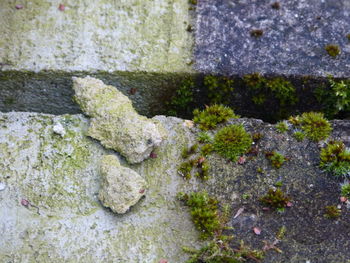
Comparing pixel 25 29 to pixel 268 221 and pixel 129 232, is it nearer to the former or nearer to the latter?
pixel 129 232

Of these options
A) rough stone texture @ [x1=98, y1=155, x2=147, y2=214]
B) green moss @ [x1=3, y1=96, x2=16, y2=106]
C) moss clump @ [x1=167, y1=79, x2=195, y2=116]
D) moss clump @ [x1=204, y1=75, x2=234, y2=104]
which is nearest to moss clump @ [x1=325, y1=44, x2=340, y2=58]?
moss clump @ [x1=204, y1=75, x2=234, y2=104]

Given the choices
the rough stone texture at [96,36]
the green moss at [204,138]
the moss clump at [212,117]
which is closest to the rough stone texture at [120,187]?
the green moss at [204,138]

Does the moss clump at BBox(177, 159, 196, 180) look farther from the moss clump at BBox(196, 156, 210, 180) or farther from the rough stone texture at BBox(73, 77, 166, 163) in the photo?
the rough stone texture at BBox(73, 77, 166, 163)

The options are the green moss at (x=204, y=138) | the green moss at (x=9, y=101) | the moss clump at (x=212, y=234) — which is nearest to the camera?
the moss clump at (x=212, y=234)

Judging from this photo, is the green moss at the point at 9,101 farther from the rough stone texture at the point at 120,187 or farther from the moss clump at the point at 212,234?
the moss clump at the point at 212,234

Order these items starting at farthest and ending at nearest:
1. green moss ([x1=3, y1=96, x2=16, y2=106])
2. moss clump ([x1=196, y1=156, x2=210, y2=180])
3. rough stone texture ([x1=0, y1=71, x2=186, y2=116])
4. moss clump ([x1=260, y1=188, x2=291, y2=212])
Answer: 1. green moss ([x1=3, y1=96, x2=16, y2=106])
2. rough stone texture ([x1=0, y1=71, x2=186, y2=116])
3. moss clump ([x1=196, y1=156, x2=210, y2=180])
4. moss clump ([x1=260, y1=188, x2=291, y2=212])

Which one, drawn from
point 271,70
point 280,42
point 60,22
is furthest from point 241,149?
point 60,22
